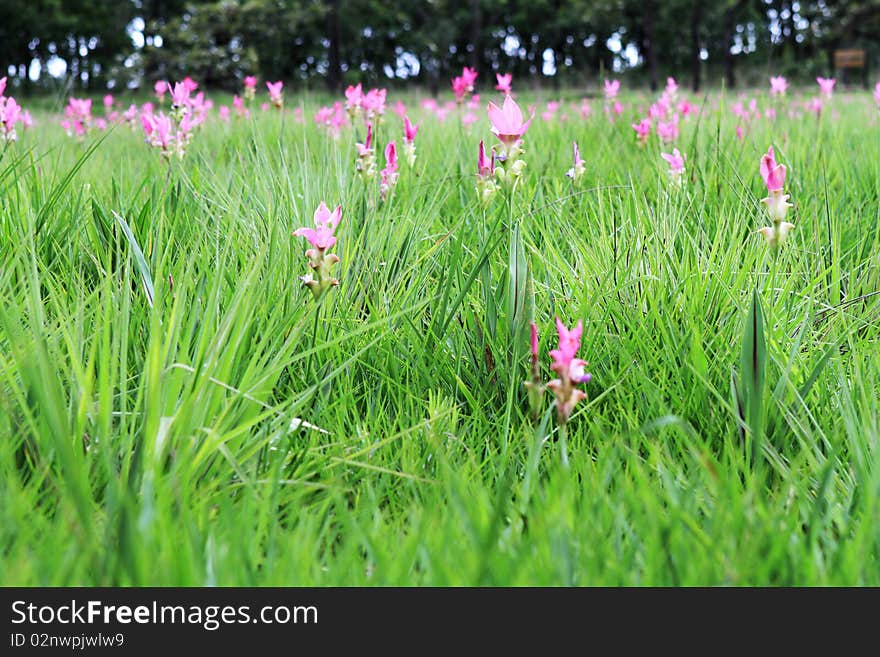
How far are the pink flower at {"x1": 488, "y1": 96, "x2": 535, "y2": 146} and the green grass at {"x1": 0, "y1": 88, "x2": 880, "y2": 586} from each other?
0.25 m

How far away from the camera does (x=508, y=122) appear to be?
1604 mm

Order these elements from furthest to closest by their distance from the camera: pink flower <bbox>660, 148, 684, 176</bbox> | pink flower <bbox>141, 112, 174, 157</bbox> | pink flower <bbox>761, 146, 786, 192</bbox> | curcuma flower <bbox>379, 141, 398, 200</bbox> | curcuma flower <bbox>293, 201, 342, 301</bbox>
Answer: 1. pink flower <bbox>141, 112, 174, 157</bbox>
2. pink flower <bbox>660, 148, 684, 176</bbox>
3. curcuma flower <bbox>379, 141, 398, 200</bbox>
4. pink flower <bbox>761, 146, 786, 192</bbox>
5. curcuma flower <bbox>293, 201, 342, 301</bbox>

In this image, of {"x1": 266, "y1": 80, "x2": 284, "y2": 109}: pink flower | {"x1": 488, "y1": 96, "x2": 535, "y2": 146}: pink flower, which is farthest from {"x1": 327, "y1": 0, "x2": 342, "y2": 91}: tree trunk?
{"x1": 488, "y1": 96, "x2": 535, "y2": 146}: pink flower

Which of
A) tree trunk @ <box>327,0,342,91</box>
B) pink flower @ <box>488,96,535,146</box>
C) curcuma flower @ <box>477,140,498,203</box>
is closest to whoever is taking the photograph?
pink flower @ <box>488,96,535,146</box>

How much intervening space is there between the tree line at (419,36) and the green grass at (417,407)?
2235 cm

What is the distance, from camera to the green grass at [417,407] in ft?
2.76

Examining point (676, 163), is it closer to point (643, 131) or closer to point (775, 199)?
point (775, 199)

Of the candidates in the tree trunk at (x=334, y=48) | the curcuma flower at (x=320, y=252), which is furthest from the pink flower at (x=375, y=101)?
the tree trunk at (x=334, y=48)

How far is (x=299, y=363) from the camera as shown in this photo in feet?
4.76

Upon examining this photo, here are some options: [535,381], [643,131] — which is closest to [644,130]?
[643,131]

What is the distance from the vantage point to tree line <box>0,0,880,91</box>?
23489 mm

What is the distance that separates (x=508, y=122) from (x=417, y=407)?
0.68m

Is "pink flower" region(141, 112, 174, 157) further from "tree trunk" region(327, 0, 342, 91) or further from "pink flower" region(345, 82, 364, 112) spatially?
"tree trunk" region(327, 0, 342, 91)
